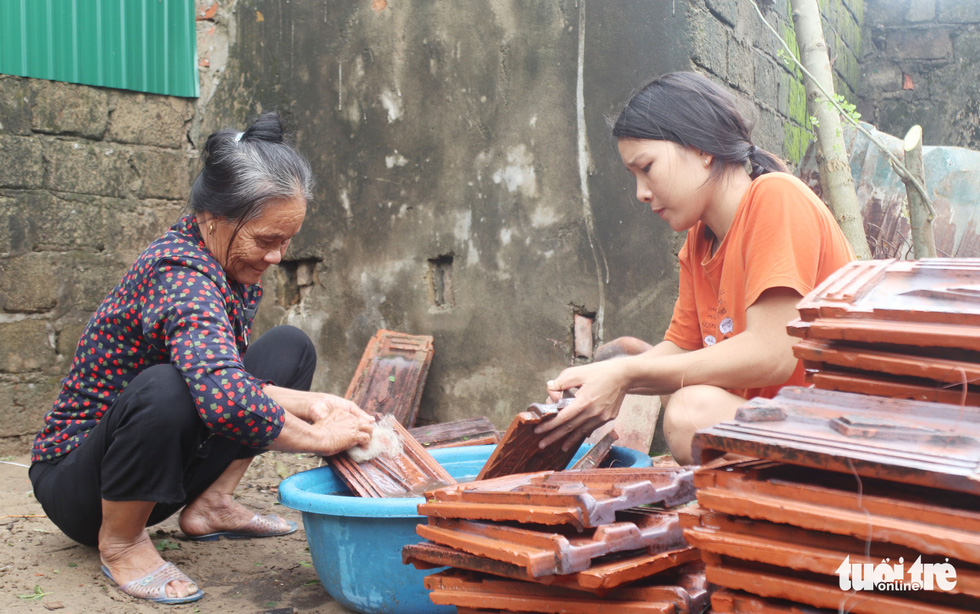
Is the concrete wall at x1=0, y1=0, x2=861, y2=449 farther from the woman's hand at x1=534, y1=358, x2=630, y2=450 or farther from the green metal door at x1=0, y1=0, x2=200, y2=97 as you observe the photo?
the woman's hand at x1=534, y1=358, x2=630, y2=450

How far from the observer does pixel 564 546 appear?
1393mm

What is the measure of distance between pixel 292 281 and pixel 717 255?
2.91m

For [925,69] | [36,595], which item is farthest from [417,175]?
[925,69]

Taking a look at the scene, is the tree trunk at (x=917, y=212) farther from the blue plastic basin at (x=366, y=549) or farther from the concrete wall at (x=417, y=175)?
the blue plastic basin at (x=366, y=549)

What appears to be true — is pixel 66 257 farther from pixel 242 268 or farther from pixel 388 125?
pixel 242 268

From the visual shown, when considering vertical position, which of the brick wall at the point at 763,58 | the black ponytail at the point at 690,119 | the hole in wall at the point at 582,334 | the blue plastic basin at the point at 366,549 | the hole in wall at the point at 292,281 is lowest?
the blue plastic basin at the point at 366,549

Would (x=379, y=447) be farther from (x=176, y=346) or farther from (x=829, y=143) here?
(x=829, y=143)

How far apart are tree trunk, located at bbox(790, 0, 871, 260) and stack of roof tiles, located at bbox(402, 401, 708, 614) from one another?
7.41 feet

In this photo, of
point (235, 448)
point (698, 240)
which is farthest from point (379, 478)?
point (698, 240)

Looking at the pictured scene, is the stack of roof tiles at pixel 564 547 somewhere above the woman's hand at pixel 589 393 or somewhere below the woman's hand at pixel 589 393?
below

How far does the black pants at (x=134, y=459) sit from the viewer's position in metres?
2.16

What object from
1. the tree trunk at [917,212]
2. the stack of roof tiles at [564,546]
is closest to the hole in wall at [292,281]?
the stack of roof tiles at [564,546]

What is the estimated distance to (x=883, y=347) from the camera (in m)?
1.40

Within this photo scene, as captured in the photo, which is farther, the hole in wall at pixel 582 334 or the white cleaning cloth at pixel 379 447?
the hole in wall at pixel 582 334
